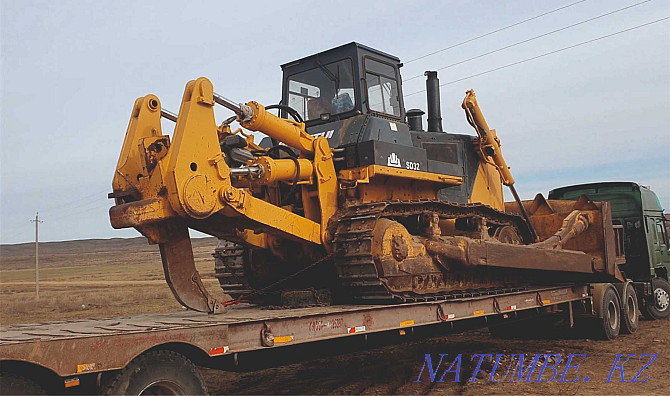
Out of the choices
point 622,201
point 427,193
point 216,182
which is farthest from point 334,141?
point 622,201

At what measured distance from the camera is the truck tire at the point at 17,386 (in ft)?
14.9

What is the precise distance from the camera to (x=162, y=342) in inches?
206

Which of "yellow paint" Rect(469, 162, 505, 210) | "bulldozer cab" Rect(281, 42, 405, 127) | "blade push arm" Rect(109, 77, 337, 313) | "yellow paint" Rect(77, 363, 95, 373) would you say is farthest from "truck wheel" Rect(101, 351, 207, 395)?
"yellow paint" Rect(469, 162, 505, 210)

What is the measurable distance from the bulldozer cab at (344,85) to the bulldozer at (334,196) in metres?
0.02

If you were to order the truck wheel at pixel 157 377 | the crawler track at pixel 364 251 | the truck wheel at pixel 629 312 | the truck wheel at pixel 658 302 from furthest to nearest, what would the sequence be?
the truck wheel at pixel 658 302 < the truck wheel at pixel 629 312 < the crawler track at pixel 364 251 < the truck wheel at pixel 157 377

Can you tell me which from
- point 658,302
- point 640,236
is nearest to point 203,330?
point 640,236

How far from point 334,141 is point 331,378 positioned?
10.9 ft

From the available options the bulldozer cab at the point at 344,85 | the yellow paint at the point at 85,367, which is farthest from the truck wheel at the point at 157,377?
the bulldozer cab at the point at 344,85

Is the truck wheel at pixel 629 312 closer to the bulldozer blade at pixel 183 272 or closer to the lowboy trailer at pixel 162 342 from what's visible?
the lowboy trailer at pixel 162 342

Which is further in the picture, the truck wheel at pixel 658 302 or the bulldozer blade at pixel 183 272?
the truck wheel at pixel 658 302

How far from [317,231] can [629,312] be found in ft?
28.3

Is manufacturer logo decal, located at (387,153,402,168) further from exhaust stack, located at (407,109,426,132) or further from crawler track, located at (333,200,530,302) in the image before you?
exhaust stack, located at (407,109,426,132)

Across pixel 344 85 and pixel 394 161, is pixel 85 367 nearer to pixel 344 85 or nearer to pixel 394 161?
pixel 394 161

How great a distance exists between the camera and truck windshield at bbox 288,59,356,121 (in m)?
9.14
